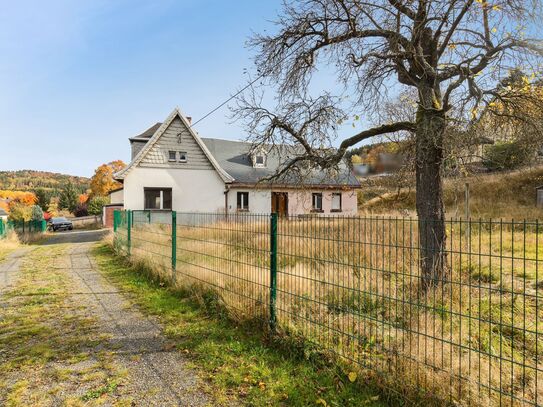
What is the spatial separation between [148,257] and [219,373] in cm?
576

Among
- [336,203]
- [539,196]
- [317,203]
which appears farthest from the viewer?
[336,203]

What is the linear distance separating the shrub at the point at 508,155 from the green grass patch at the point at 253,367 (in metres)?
5.94

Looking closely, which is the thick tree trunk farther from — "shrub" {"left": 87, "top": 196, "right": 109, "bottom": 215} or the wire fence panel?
"shrub" {"left": 87, "top": 196, "right": 109, "bottom": 215}

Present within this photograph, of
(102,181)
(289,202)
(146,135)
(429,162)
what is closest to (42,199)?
(102,181)

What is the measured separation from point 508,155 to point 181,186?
1775 cm

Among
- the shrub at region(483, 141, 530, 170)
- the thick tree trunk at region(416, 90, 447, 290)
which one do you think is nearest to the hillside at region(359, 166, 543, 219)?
the shrub at region(483, 141, 530, 170)

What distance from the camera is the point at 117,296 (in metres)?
7.07

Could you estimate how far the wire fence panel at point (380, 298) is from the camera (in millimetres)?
2912

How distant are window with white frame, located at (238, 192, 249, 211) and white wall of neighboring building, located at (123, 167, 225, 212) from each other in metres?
2.02

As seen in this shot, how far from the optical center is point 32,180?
11694cm

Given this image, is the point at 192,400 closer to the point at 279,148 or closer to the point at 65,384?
the point at 65,384

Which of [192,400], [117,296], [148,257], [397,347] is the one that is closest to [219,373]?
[192,400]

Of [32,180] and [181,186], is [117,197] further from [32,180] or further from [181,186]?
[32,180]

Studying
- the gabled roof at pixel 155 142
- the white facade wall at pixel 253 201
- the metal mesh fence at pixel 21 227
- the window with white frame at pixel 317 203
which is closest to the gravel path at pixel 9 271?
the gabled roof at pixel 155 142
